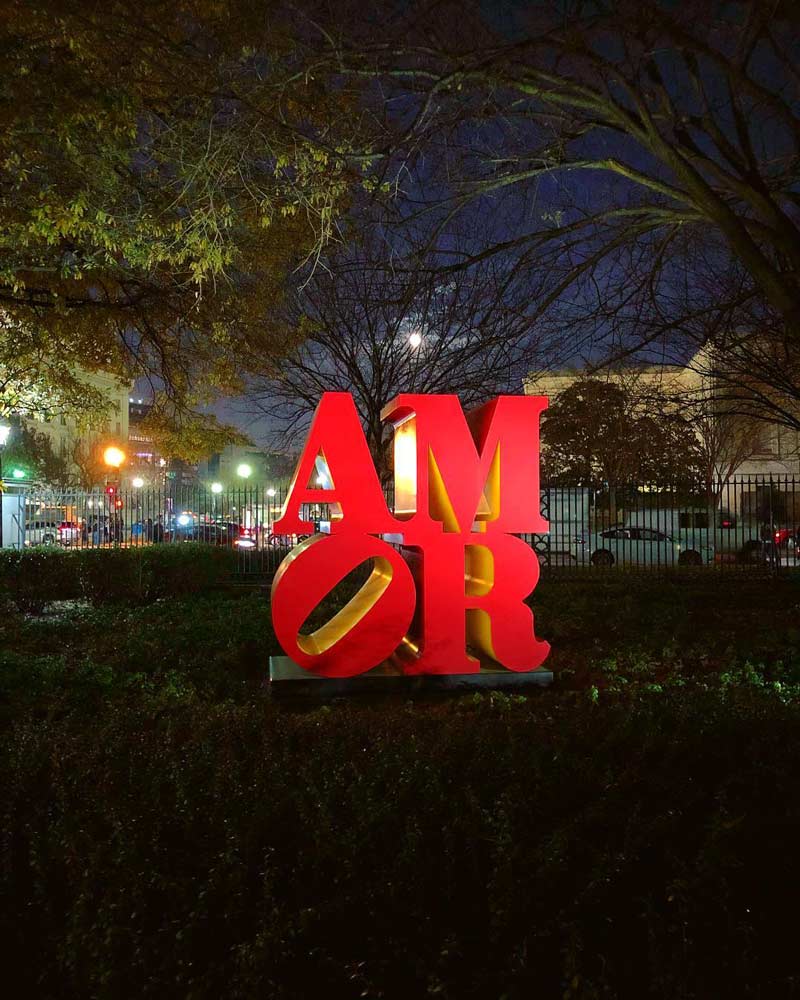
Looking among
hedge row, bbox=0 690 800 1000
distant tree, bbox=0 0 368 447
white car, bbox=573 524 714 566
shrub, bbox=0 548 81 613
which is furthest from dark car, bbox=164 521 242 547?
hedge row, bbox=0 690 800 1000

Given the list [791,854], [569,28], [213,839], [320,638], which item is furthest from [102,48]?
[791,854]

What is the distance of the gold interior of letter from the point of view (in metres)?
7.80

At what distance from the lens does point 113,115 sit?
7.82 m

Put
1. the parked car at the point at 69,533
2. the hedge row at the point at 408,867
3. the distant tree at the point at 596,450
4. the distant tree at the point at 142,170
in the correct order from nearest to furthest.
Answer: the hedge row at the point at 408,867, the distant tree at the point at 142,170, the parked car at the point at 69,533, the distant tree at the point at 596,450

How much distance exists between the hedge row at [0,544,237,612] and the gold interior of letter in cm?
873

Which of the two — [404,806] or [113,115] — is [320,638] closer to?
[404,806]

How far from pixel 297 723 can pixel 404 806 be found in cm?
181

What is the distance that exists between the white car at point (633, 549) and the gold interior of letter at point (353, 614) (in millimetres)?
14006

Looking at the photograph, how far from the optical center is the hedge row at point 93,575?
51.9 ft

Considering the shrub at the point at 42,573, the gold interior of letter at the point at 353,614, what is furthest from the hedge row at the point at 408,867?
the shrub at the point at 42,573

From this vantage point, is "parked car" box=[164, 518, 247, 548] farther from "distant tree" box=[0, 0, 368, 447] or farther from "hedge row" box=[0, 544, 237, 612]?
"distant tree" box=[0, 0, 368, 447]

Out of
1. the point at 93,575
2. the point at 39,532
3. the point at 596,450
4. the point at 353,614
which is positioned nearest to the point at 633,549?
the point at 596,450

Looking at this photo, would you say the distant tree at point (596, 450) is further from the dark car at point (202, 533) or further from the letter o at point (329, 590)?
the letter o at point (329, 590)

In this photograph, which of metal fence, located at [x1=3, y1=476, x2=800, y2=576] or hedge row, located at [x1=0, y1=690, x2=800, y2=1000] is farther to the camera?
metal fence, located at [x1=3, y1=476, x2=800, y2=576]
